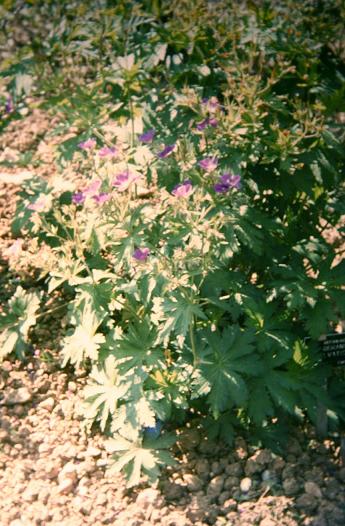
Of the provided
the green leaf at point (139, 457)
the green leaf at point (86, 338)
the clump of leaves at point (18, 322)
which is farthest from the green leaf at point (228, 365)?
the clump of leaves at point (18, 322)

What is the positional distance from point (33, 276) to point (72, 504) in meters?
1.41

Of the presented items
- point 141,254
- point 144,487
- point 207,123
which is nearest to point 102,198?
point 141,254

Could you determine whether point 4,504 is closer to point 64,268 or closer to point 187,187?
point 64,268

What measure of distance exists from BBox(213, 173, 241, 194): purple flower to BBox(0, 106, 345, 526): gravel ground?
1.17 m

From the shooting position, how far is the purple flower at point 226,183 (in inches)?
107

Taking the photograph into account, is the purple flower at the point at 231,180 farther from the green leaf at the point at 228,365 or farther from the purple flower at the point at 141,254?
the green leaf at the point at 228,365

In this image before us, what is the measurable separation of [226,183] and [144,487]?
4.34 ft

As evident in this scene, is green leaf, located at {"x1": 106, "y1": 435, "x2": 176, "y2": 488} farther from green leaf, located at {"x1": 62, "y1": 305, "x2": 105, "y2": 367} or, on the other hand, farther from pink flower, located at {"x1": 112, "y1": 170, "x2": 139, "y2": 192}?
pink flower, located at {"x1": 112, "y1": 170, "x2": 139, "y2": 192}

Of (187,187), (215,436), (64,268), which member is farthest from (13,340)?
(187,187)

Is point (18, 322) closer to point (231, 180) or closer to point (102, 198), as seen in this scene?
point (102, 198)

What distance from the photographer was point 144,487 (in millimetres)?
3055

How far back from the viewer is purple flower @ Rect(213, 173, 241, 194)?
2711mm

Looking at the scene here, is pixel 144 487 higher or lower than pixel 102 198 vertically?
lower

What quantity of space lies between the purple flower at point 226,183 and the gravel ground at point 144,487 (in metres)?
A: 1.17
